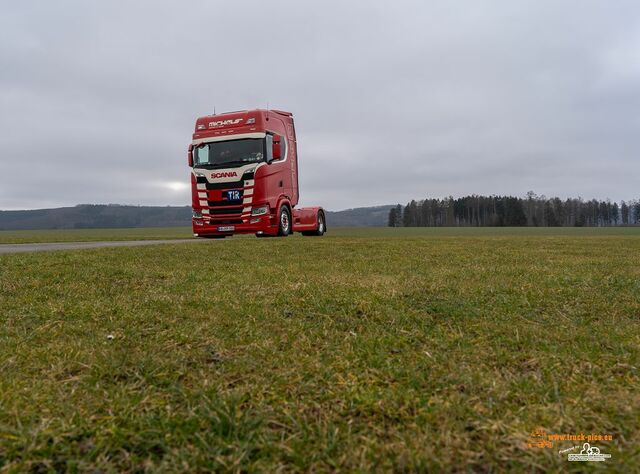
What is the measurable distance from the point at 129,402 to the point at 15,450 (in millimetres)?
493

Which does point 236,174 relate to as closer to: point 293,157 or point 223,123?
point 223,123

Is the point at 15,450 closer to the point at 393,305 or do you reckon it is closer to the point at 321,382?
the point at 321,382

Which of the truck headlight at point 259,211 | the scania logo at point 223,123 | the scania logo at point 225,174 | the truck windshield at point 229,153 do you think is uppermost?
the scania logo at point 223,123

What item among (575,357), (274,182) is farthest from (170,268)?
(274,182)

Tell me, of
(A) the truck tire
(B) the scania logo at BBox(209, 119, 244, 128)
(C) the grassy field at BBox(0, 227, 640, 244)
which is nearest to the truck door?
(A) the truck tire

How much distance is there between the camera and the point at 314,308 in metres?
3.89

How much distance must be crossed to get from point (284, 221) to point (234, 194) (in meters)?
2.97

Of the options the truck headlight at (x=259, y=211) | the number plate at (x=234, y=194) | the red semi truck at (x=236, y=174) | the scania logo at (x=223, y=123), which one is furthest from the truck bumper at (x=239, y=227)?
the scania logo at (x=223, y=123)

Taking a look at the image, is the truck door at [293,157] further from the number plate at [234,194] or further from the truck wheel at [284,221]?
the number plate at [234,194]

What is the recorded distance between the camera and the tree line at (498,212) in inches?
4779

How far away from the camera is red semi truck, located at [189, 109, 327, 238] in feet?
47.7

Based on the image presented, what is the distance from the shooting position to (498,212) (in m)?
120

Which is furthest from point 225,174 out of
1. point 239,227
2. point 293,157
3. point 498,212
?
point 498,212

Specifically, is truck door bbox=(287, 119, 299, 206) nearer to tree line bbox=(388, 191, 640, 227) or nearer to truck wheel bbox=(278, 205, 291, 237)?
truck wheel bbox=(278, 205, 291, 237)
